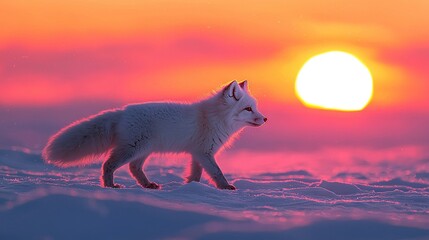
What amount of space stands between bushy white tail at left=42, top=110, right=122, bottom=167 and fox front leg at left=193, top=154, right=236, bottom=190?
97 centimetres

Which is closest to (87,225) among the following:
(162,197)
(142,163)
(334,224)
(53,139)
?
(162,197)

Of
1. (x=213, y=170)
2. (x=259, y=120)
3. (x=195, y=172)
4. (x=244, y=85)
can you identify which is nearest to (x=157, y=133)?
(x=213, y=170)

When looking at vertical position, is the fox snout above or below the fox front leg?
above

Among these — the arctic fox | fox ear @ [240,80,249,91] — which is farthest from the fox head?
fox ear @ [240,80,249,91]

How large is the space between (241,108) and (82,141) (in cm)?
178

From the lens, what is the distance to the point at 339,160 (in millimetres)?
16344

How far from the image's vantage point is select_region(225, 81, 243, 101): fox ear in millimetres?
6905

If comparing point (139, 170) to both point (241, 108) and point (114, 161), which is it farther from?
point (241, 108)

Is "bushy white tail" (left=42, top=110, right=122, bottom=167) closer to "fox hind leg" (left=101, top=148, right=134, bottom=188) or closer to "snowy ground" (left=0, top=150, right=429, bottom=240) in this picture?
"fox hind leg" (left=101, top=148, right=134, bottom=188)

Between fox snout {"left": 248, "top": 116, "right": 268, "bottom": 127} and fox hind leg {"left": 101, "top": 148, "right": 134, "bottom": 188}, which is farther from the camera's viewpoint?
fox snout {"left": 248, "top": 116, "right": 268, "bottom": 127}

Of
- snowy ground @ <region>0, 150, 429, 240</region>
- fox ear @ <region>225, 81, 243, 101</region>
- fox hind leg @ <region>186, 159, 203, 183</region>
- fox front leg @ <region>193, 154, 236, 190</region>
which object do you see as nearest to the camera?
snowy ground @ <region>0, 150, 429, 240</region>

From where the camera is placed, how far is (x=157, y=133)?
6.41 meters

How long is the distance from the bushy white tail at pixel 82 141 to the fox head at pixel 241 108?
48.2 inches

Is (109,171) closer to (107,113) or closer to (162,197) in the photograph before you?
(107,113)
